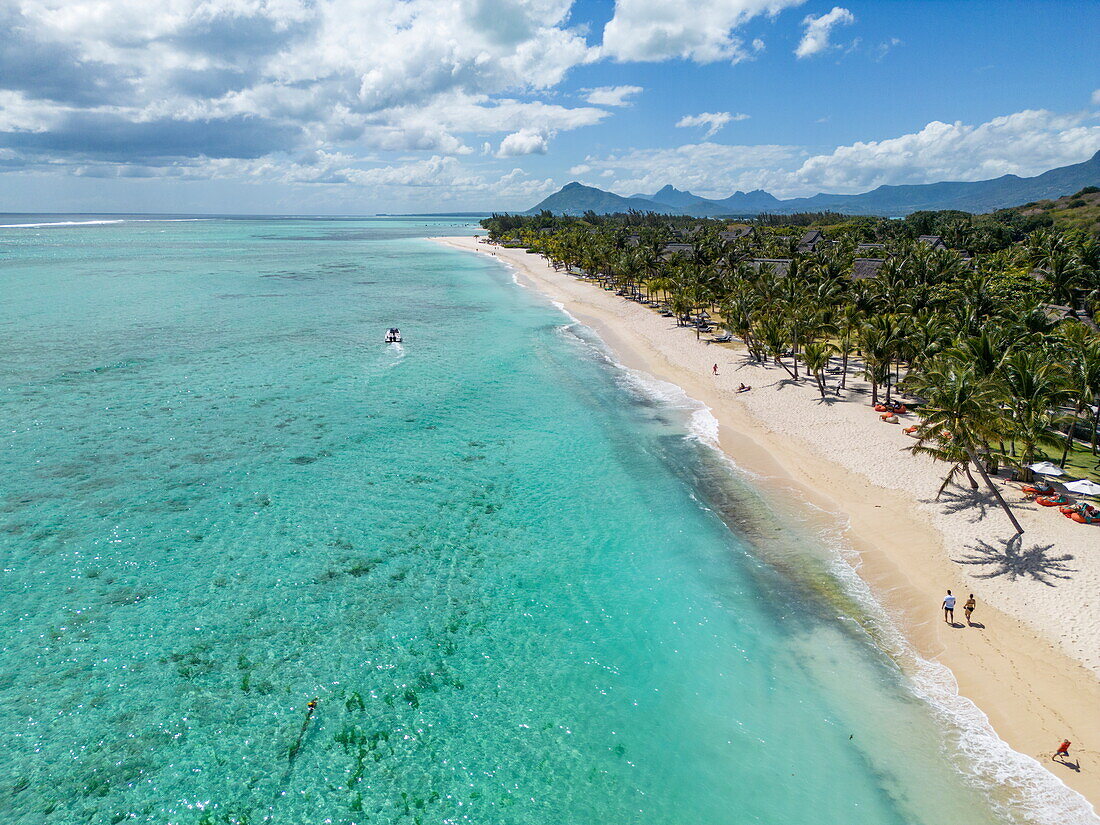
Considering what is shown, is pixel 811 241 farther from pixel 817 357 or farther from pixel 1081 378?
pixel 1081 378

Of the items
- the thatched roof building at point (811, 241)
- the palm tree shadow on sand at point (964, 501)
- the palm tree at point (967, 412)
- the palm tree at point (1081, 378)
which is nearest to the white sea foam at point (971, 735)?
the palm tree shadow on sand at point (964, 501)

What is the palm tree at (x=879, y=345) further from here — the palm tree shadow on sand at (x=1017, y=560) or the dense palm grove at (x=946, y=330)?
the palm tree shadow on sand at (x=1017, y=560)

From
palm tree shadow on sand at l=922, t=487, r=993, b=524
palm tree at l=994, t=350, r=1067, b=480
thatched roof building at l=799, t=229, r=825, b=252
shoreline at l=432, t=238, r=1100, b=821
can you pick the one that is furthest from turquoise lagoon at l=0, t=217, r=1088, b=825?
thatched roof building at l=799, t=229, r=825, b=252

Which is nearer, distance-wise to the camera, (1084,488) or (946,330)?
(1084,488)

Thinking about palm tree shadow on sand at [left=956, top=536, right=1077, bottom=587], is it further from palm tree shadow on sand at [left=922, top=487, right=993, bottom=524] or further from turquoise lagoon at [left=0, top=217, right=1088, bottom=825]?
turquoise lagoon at [left=0, top=217, right=1088, bottom=825]

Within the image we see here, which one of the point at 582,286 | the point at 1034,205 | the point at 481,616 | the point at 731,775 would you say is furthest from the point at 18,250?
the point at 1034,205

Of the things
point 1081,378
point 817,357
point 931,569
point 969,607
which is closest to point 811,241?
point 817,357

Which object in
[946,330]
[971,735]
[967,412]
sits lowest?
[971,735]
